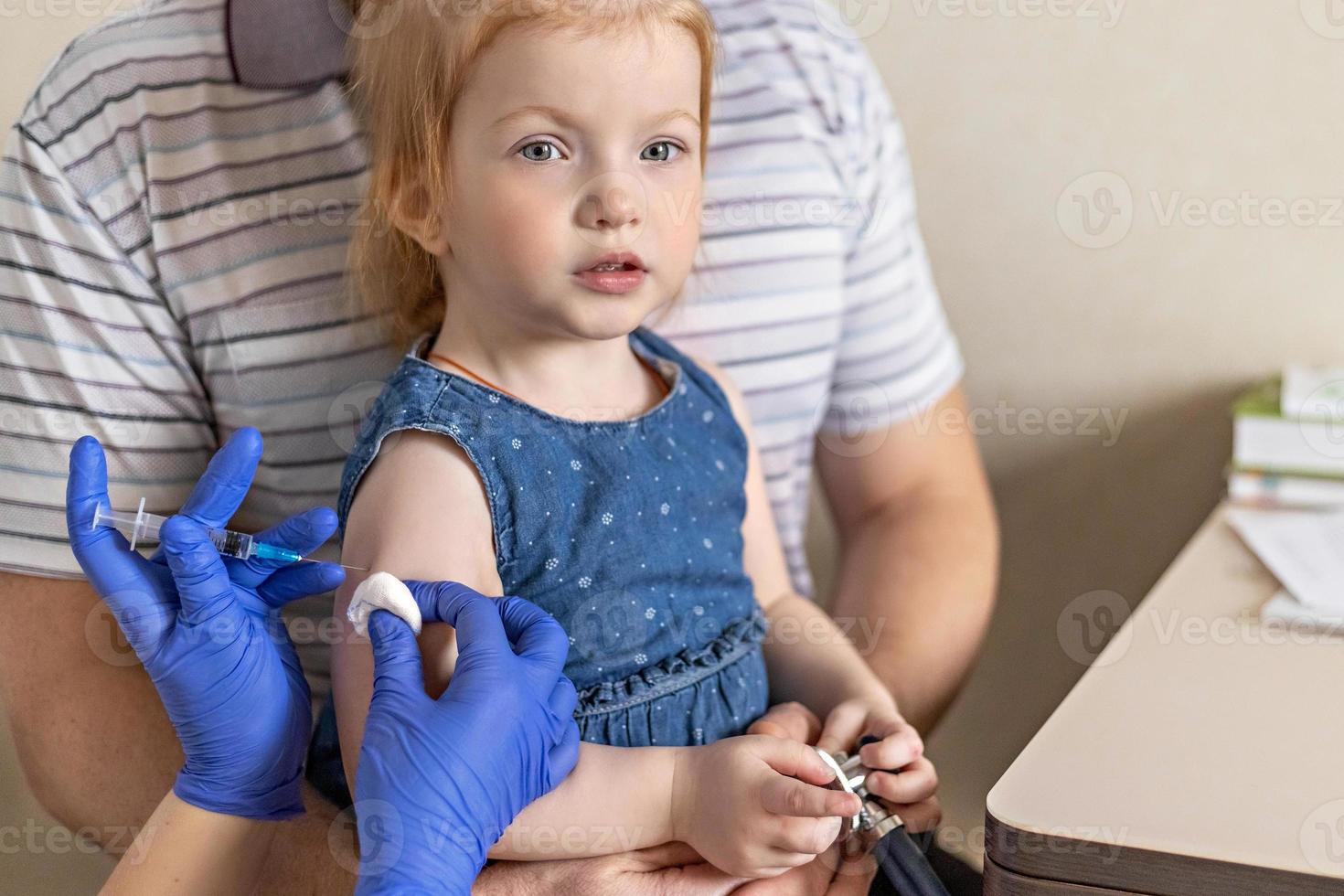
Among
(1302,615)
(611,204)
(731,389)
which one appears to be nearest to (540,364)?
(611,204)

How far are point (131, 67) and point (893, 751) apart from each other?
0.87 meters

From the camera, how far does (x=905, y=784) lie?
102cm

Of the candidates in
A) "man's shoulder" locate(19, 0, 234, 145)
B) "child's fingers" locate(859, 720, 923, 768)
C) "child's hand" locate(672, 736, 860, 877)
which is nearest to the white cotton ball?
"child's hand" locate(672, 736, 860, 877)

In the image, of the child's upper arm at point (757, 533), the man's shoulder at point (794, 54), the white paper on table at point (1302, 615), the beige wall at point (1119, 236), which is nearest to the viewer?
the white paper on table at point (1302, 615)

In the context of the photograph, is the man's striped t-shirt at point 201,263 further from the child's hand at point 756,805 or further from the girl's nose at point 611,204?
the child's hand at point 756,805

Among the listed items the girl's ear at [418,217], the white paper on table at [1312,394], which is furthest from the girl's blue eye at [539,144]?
the white paper on table at [1312,394]

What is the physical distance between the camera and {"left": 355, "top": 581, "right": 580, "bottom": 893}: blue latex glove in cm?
80

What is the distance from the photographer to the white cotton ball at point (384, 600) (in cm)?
86

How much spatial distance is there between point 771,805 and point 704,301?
0.56 m

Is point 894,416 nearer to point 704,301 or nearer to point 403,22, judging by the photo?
point 704,301

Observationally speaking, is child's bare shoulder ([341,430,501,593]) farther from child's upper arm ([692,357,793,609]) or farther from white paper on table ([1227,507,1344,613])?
white paper on table ([1227,507,1344,613])

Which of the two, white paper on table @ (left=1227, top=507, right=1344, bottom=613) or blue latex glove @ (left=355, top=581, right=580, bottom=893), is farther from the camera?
white paper on table @ (left=1227, top=507, right=1344, bottom=613)

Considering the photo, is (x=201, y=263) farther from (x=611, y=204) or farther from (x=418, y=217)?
(x=611, y=204)

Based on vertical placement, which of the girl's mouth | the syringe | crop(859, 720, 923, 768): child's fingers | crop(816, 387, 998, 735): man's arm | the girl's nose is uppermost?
the girl's nose
